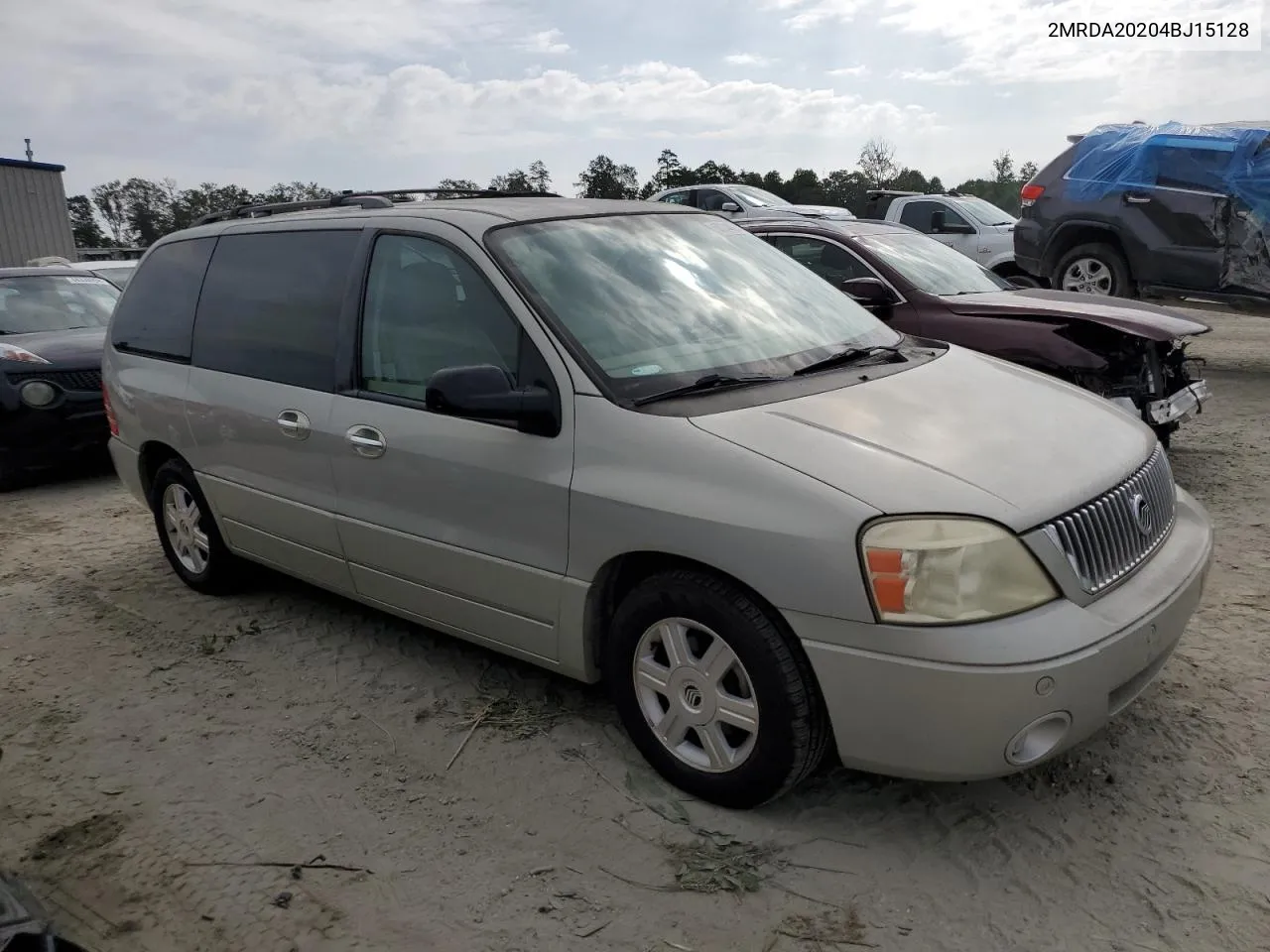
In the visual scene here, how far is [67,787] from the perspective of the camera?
3367mm

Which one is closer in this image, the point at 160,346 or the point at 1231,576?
the point at 1231,576

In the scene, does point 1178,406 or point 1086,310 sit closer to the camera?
point 1178,406

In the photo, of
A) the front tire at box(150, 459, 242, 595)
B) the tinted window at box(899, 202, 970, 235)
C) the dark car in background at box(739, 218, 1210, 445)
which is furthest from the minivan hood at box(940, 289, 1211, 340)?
the tinted window at box(899, 202, 970, 235)

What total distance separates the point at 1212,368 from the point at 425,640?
920 centimetres

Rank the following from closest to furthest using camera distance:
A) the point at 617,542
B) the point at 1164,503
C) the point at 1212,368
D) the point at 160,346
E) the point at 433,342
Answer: the point at 617,542 → the point at 1164,503 → the point at 433,342 → the point at 160,346 → the point at 1212,368

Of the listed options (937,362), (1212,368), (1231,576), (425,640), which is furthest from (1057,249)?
(425,640)

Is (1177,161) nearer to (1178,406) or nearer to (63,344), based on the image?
(1178,406)

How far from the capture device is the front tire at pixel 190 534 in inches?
191

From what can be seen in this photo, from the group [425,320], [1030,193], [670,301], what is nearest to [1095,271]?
[1030,193]

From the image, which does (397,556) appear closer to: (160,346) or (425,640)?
(425,640)

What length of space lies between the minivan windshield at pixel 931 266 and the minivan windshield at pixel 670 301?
116 inches

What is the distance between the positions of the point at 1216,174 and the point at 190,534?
916cm

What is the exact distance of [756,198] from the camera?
54.9ft

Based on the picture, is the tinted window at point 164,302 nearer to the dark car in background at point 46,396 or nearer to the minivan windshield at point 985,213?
the dark car in background at point 46,396
